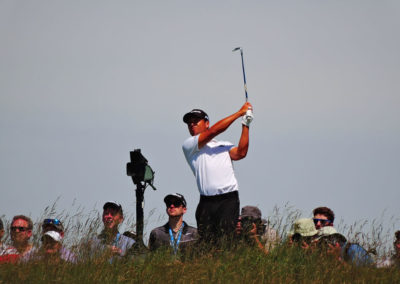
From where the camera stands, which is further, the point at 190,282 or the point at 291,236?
the point at 291,236

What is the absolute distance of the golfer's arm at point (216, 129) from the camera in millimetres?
8570

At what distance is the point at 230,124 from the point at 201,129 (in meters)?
0.55

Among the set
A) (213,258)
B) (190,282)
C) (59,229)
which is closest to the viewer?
(190,282)

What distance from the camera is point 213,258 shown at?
8602mm

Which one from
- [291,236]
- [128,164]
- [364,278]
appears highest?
[128,164]

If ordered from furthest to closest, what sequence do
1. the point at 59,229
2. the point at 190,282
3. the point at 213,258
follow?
the point at 59,229, the point at 213,258, the point at 190,282

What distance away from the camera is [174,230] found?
30.7ft

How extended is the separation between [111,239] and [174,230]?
0.88 metres

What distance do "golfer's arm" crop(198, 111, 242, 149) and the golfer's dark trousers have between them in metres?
0.71

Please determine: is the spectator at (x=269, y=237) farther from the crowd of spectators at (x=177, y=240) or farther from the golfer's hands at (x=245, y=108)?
the golfer's hands at (x=245, y=108)

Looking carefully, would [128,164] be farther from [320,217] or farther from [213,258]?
[320,217]

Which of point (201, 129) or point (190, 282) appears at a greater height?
point (201, 129)

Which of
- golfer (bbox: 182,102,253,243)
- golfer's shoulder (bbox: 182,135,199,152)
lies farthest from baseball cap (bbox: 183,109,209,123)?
A: golfer's shoulder (bbox: 182,135,199,152)

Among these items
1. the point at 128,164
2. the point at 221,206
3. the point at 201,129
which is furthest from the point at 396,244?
the point at 128,164
